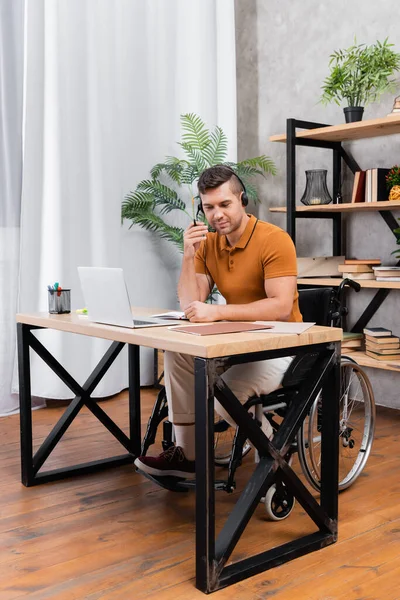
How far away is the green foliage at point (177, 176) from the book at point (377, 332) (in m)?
1.25

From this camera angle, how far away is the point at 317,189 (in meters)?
4.02

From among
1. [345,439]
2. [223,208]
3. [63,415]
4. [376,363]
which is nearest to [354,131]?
[376,363]

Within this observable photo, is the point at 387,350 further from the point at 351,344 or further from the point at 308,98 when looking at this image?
the point at 308,98

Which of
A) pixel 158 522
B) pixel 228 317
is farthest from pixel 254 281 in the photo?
pixel 158 522

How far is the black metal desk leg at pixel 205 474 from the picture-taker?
1797mm

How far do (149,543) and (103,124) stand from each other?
8.91 feet

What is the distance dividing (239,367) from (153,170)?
95.3 inches

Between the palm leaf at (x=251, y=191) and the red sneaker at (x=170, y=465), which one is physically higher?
the palm leaf at (x=251, y=191)

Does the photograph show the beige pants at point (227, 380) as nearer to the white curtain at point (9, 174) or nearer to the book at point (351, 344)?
the book at point (351, 344)

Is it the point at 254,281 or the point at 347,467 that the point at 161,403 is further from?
the point at 347,467

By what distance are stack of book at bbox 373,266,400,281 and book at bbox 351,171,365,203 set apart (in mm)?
413

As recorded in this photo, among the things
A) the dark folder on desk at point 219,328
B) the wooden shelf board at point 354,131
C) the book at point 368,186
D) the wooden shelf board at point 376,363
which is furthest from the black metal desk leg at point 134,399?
the wooden shelf board at point 354,131

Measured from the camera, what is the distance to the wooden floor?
1854 millimetres

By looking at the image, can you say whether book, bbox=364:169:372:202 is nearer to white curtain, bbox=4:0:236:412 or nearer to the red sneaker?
white curtain, bbox=4:0:236:412
